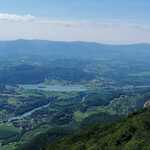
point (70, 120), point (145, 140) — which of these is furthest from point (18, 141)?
point (145, 140)

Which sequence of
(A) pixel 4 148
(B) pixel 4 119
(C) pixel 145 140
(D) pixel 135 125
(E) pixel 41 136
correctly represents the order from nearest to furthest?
(C) pixel 145 140
(D) pixel 135 125
(E) pixel 41 136
(A) pixel 4 148
(B) pixel 4 119

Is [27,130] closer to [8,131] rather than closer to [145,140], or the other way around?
[8,131]

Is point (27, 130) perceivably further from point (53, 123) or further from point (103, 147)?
point (103, 147)

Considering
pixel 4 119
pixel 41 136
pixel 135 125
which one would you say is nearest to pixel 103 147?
pixel 135 125

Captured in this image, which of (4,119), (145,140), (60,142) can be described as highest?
(145,140)

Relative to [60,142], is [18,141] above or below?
below

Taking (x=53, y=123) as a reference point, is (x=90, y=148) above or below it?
above

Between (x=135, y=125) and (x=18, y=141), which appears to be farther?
(x=18, y=141)

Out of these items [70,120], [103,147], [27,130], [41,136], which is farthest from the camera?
[70,120]

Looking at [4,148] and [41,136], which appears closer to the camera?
[41,136]
